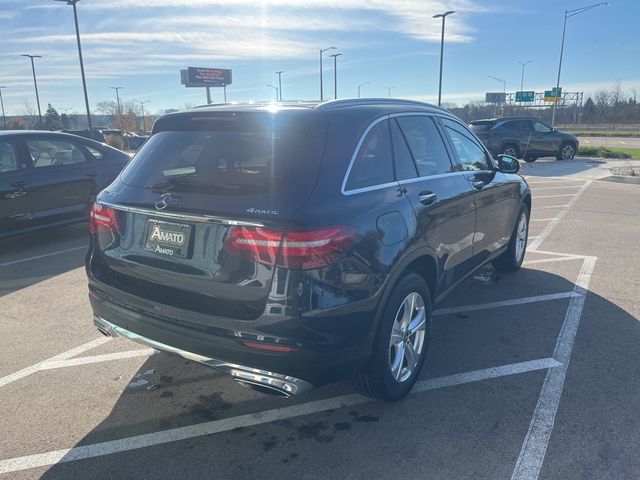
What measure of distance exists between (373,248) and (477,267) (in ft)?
6.92

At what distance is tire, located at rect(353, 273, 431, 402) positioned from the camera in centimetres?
291

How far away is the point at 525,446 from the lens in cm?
277

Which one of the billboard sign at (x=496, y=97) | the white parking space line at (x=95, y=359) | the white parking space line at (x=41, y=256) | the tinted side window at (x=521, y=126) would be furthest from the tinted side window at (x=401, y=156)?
the billboard sign at (x=496, y=97)

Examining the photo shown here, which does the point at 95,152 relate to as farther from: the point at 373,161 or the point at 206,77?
the point at 206,77

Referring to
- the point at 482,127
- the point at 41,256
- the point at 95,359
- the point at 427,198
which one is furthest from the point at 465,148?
the point at 482,127

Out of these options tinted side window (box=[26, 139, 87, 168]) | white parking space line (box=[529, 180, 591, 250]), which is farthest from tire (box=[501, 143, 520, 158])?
tinted side window (box=[26, 139, 87, 168])

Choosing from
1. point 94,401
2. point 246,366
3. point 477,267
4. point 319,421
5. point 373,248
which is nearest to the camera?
point 246,366

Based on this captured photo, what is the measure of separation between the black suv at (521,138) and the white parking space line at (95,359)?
702 inches

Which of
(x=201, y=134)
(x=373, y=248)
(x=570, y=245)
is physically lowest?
(x=570, y=245)

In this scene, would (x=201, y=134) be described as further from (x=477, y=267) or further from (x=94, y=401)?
(x=477, y=267)

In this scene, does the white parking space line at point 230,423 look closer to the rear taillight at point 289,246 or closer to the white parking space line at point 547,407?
the white parking space line at point 547,407

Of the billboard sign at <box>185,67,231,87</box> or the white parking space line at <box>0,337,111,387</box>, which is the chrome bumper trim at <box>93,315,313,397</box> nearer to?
the white parking space line at <box>0,337,111,387</box>

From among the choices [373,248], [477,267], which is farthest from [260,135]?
[477,267]

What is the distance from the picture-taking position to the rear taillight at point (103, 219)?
3.05 meters
